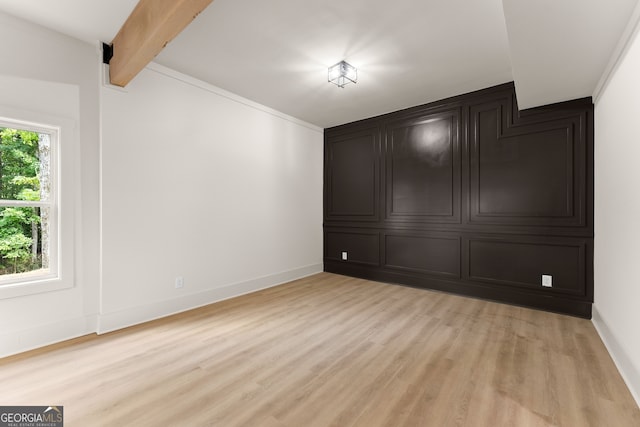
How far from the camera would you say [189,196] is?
3.30 meters

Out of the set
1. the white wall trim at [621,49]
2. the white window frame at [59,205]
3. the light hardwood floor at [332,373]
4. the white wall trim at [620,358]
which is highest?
the white wall trim at [621,49]

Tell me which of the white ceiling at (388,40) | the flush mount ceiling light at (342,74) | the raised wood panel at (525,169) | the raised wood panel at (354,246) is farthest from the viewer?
the raised wood panel at (354,246)

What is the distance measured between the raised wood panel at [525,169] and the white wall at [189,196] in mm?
2772

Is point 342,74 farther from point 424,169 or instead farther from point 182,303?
point 182,303

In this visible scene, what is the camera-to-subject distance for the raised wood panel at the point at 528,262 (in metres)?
3.09

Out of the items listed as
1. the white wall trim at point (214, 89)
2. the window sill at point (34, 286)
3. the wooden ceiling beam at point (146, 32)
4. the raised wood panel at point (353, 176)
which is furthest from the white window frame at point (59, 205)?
the raised wood panel at point (353, 176)

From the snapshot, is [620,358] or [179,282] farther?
[179,282]

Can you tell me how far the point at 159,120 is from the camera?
9.95 ft

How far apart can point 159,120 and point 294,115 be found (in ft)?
7.08

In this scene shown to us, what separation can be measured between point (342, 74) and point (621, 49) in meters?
2.23

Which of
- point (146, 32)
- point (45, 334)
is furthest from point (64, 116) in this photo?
point (45, 334)

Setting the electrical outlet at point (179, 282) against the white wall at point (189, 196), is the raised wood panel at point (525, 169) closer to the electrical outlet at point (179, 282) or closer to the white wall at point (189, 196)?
the white wall at point (189, 196)

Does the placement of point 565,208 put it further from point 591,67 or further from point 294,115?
point 294,115

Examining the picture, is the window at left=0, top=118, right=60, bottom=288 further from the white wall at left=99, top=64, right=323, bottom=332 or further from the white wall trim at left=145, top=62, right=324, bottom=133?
the white wall trim at left=145, top=62, right=324, bottom=133
